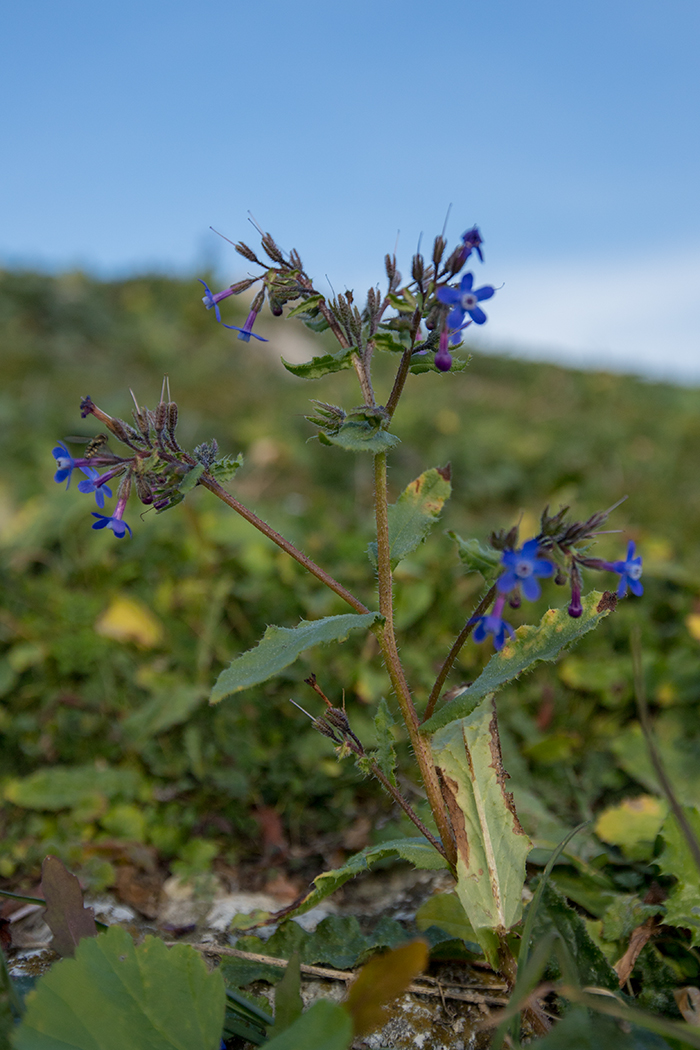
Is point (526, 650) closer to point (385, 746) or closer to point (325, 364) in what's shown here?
point (385, 746)

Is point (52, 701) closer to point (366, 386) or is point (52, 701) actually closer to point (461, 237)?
point (366, 386)

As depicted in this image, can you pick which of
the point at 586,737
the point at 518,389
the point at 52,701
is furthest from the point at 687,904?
the point at 518,389

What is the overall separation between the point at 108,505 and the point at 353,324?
3.07 m

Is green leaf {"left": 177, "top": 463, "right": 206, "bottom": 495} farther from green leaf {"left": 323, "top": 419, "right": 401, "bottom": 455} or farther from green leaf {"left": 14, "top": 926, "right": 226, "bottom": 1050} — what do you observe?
green leaf {"left": 14, "top": 926, "right": 226, "bottom": 1050}

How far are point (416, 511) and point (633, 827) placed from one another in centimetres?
139

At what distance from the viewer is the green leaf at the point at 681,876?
2.00m

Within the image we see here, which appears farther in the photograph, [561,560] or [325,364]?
[325,364]

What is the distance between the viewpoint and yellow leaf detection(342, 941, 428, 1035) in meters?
1.43

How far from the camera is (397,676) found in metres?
1.89

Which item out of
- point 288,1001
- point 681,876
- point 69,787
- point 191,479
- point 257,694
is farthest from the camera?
point 257,694

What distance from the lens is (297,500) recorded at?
5.52 metres

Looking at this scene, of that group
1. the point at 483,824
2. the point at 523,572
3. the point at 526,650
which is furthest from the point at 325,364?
the point at 483,824

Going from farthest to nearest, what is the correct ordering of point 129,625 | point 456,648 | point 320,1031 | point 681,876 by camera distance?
1. point 129,625
2. point 681,876
3. point 456,648
4. point 320,1031

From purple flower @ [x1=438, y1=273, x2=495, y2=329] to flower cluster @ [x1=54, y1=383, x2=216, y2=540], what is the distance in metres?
0.69
